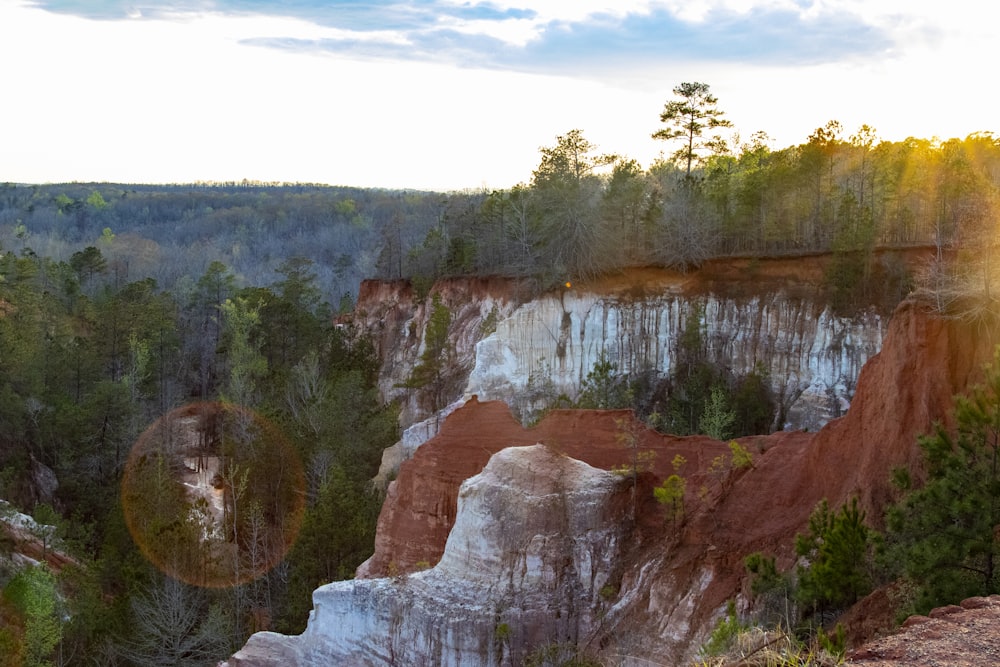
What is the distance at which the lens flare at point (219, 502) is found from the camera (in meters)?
28.5

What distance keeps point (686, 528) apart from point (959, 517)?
7.00 m

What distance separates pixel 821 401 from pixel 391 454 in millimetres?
16468

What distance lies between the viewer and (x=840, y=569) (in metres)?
14.2

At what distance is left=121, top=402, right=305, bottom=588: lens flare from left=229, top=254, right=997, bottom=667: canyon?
7565 mm

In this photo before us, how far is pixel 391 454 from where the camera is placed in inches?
1473

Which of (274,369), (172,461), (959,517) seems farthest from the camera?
(274,369)

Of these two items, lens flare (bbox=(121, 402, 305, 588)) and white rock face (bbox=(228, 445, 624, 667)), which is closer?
white rock face (bbox=(228, 445, 624, 667))

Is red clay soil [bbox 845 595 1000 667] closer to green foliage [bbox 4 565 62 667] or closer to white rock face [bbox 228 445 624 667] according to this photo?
white rock face [bbox 228 445 624 667]

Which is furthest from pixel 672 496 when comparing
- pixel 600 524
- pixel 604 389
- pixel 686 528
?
pixel 604 389

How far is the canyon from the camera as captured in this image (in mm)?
16844

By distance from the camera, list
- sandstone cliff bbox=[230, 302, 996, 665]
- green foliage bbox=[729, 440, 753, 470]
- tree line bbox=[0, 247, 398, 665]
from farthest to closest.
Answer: tree line bbox=[0, 247, 398, 665]
green foliage bbox=[729, 440, 753, 470]
sandstone cliff bbox=[230, 302, 996, 665]

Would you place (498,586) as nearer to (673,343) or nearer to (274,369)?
(673,343)

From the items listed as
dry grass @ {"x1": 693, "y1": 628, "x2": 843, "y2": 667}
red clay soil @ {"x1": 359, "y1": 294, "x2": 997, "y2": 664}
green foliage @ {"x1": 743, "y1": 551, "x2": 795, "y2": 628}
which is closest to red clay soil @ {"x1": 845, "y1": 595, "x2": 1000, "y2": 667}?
dry grass @ {"x1": 693, "y1": 628, "x2": 843, "y2": 667}

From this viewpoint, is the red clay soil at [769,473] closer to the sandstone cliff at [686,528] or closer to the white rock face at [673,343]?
the sandstone cliff at [686,528]
